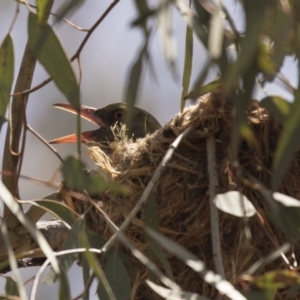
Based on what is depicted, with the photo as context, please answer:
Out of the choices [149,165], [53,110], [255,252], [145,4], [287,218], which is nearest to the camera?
[145,4]

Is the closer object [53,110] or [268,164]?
[268,164]

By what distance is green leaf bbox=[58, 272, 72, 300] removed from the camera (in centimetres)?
263

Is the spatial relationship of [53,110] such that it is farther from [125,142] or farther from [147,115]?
[125,142]

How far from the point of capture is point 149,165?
3.83 m

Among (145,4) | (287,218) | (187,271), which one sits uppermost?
(145,4)

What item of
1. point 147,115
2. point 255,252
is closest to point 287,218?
point 255,252

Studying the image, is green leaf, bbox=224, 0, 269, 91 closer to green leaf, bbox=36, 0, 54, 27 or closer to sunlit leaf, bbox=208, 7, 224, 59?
sunlit leaf, bbox=208, 7, 224, 59

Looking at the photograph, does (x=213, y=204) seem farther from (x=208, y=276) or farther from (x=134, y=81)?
(x=134, y=81)

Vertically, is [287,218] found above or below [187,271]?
above

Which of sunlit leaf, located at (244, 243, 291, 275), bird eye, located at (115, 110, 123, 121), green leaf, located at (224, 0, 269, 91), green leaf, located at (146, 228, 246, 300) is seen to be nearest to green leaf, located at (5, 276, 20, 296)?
green leaf, located at (146, 228, 246, 300)

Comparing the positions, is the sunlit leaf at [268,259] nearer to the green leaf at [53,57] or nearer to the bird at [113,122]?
the green leaf at [53,57]

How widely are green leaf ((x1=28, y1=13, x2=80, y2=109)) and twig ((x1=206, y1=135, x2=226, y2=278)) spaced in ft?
2.32

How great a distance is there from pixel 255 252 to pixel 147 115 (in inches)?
92.2

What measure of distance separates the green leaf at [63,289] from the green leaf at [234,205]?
1.95 ft
